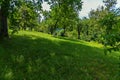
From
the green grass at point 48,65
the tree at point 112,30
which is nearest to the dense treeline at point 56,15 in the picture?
the tree at point 112,30

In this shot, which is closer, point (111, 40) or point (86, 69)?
point (111, 40)

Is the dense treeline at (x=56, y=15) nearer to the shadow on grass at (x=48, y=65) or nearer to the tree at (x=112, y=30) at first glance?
the tree at (x=112, y=30)

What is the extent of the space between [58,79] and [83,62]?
424 centimetres

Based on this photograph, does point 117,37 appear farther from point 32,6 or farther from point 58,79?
point 32,6

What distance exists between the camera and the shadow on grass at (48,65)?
1588 centimetres

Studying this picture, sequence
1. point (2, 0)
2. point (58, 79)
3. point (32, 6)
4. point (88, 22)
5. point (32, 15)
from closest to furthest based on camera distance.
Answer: point (58, 79) → point (2, 0) → point (32, 6) → point (32, 15) → point (88, 22)

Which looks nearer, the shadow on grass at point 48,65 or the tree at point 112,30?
the tree at point 112,30

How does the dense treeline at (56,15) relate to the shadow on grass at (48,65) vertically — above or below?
above

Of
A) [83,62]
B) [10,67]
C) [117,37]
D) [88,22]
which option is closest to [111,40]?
[117,37]

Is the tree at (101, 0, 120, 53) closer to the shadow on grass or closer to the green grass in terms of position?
the green grass

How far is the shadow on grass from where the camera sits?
15.9 meters

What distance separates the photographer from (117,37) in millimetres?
7184

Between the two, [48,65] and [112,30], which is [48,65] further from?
[112,30]

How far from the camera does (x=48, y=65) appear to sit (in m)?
17.7
